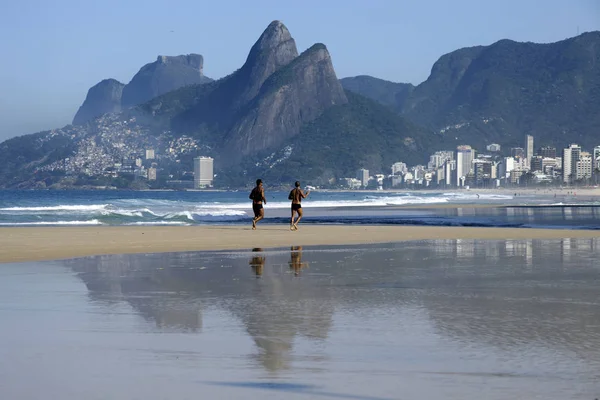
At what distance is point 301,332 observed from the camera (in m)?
9.25

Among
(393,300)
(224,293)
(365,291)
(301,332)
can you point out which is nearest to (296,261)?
(365,291)

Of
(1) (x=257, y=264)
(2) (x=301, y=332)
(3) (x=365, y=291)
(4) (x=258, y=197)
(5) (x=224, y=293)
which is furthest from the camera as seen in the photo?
(4) (x=258, y=197)

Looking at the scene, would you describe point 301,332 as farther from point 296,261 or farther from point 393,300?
point 296,261

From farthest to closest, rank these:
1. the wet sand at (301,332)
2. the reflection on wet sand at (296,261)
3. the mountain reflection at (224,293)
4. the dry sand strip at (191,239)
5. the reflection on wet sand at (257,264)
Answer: the dry sand strip at (191,239) < the reflection on wet sand at (296,261) < the reflection on wet sand at (257,264) < the mountain reflection at (224,293) < the wet sand at (301,332)

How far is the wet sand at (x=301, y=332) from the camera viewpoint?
6832 mm

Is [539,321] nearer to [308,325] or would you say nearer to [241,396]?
[308,325]

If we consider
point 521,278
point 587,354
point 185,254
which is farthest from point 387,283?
point 185,254

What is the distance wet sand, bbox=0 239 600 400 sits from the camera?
6832 millimetres

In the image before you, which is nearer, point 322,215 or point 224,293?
point 224,293

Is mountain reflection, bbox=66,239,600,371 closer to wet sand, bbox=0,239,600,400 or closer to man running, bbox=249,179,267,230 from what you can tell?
wet sand, bbox=0,239,600,400

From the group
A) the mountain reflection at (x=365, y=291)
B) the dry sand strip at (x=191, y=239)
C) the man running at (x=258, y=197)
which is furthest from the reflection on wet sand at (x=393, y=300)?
the man running at (x=258, y=197)

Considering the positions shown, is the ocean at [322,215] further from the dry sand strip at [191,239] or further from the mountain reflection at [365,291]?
the mountain reflection at [365,291]

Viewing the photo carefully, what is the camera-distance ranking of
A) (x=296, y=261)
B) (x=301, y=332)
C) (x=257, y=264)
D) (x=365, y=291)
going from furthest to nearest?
(x=296, y=261), (x=257, y=264), (x=365, y=291), (x=301, y=332)

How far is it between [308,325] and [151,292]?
3.86 metres
